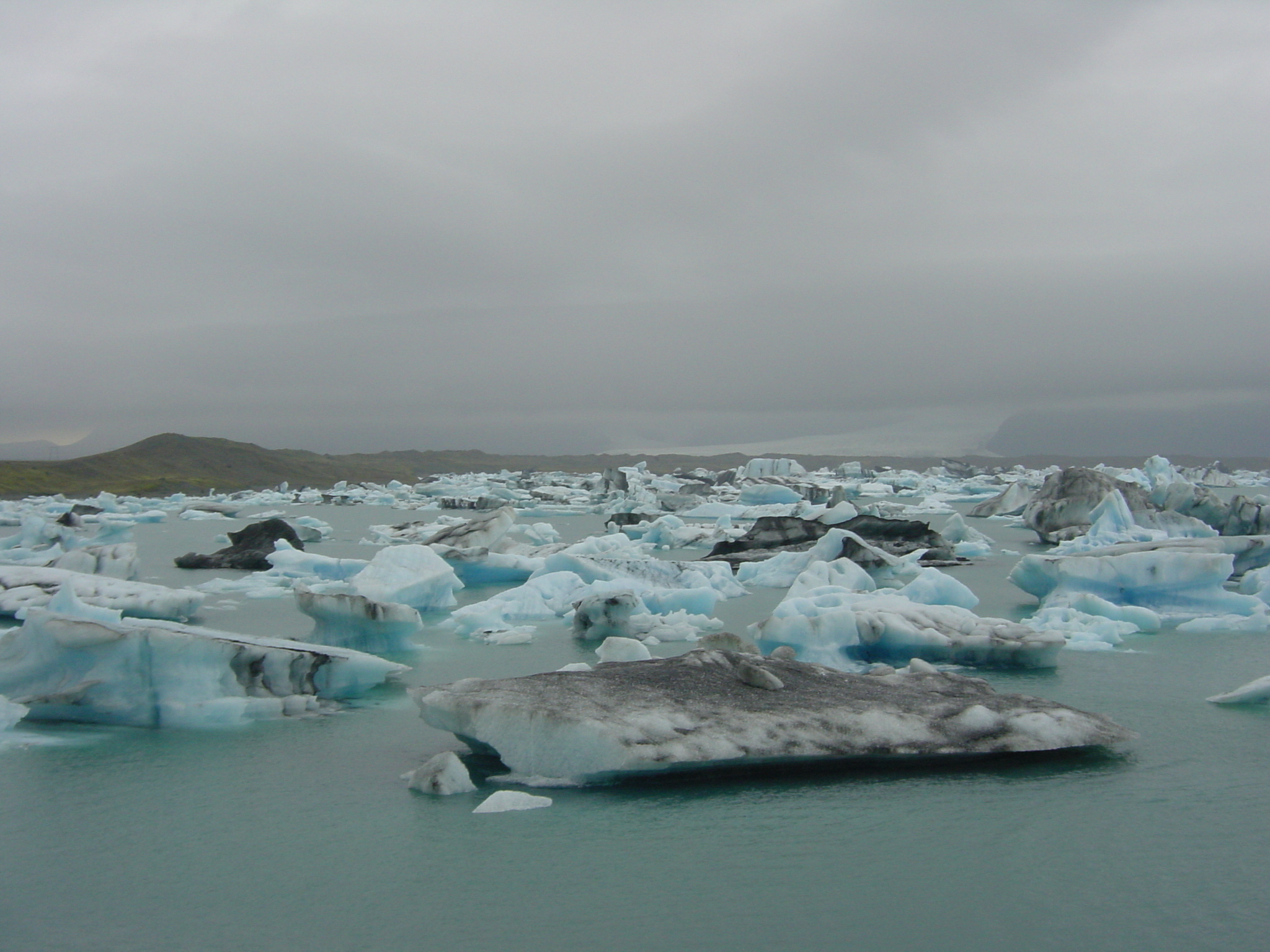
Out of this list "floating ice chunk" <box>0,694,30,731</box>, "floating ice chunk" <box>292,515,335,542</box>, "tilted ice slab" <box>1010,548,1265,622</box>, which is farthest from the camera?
"floating ice chunk" <box>292,515,335,542</box>

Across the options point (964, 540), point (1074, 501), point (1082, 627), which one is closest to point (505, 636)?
point (1082, 627)

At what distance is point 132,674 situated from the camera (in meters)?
5.60

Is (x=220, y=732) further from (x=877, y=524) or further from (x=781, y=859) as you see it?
(x=877, y=524)

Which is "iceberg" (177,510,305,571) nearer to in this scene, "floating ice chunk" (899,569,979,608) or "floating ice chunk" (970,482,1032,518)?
"floating ice chunk" (899,569,979,608)

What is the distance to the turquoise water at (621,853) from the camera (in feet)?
10.6

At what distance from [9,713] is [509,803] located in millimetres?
3156

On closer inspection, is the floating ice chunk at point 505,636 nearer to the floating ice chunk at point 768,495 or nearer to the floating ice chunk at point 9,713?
the floating ice chunk at point 9,713

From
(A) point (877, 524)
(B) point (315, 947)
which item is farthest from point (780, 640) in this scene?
(A) point (877, 524)

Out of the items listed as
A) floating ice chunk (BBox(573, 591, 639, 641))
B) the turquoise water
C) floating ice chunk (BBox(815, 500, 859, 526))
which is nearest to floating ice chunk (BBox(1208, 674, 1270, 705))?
the turquoise water

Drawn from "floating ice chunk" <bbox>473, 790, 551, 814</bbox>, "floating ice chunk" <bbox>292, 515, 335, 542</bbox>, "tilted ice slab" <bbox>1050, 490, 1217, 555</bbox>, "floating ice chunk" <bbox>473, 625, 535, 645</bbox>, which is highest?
"tilted ice slab" <bbox>1050, 490, 1217, 555</bbox>

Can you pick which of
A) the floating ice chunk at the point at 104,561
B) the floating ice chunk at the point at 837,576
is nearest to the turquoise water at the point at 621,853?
the floating ice chunk at the point at 837,576

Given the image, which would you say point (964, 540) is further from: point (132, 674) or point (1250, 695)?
point (132, 674)

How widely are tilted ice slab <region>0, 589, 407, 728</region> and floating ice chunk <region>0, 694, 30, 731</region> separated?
0.53 ft

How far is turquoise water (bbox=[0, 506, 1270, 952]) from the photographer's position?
3229 millimetres
